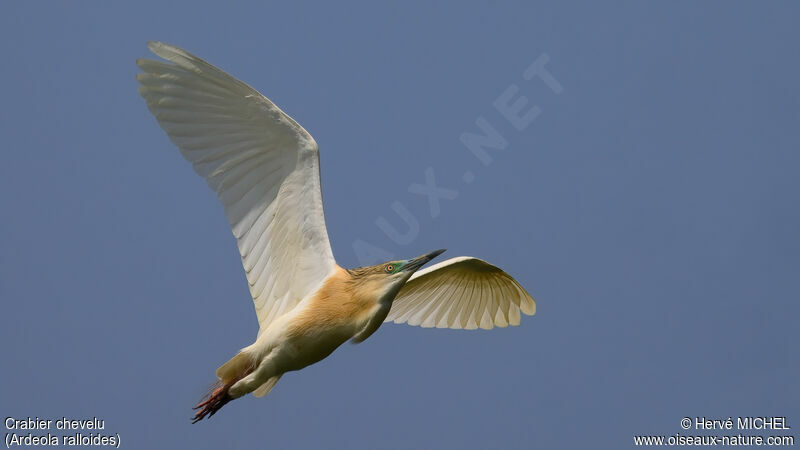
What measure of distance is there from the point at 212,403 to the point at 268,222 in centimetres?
217

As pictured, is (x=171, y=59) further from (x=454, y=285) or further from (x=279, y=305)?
(x=454, y=285)

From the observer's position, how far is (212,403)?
40.4 feet

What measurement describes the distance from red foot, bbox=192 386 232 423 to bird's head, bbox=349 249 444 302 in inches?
75.0

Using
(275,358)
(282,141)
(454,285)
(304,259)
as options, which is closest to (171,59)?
(282,141)

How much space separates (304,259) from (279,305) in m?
0.64

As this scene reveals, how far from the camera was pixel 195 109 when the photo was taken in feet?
41.0

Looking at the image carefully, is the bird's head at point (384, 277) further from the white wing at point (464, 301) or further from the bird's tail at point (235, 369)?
the white wing at point (464, 301)

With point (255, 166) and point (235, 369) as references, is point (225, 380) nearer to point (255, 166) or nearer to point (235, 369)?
point (235, 369)

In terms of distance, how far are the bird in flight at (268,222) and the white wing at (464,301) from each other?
8.21ft

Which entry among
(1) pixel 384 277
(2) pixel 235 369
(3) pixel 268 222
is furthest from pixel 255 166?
(2) pixel 235 369

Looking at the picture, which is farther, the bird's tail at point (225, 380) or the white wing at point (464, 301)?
the white wing at point (464, 301)

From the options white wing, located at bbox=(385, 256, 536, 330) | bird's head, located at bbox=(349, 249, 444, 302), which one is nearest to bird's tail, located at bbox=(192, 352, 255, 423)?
bird's head, located at bbox=(349, 249, 444, 302)

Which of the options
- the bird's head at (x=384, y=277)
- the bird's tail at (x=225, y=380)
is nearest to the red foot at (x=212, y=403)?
the bird's tail at (x=225, y=380)

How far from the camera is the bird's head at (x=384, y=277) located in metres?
12.2
